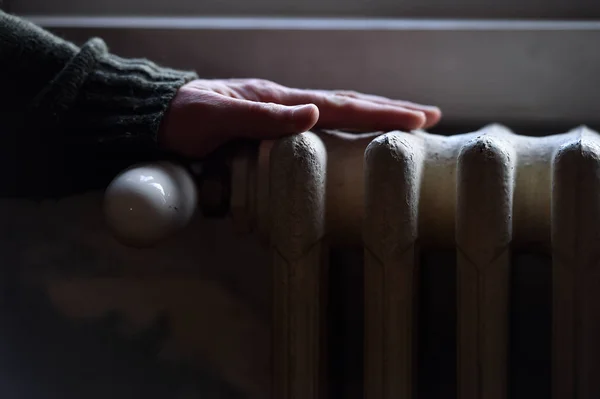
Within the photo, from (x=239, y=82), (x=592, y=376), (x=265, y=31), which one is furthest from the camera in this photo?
(x=265, y=31)

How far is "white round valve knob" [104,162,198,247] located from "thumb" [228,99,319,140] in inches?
3.3

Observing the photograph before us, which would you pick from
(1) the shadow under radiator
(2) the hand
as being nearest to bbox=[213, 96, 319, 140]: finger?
(2) the hand

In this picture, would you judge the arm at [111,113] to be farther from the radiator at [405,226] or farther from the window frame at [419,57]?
the window frame at [419,57]

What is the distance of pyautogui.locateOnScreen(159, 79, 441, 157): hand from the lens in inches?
24.8

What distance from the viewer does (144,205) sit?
59 centimetres

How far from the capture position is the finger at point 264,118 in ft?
2.04

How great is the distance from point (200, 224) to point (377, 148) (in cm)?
35

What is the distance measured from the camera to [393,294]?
62 cm

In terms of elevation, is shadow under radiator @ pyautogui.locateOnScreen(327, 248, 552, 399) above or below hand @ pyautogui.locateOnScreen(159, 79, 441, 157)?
below

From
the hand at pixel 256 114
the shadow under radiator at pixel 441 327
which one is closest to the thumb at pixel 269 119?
the hand at pixel 256 114

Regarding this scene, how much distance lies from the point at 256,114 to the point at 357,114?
0.11 metres

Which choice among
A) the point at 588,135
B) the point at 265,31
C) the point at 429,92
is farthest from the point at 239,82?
the point at 588,135

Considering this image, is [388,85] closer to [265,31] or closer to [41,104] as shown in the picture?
[265,31]

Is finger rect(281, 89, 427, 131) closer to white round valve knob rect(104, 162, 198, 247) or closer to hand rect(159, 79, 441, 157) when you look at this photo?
hand rect(159, 79, 441, 157)
